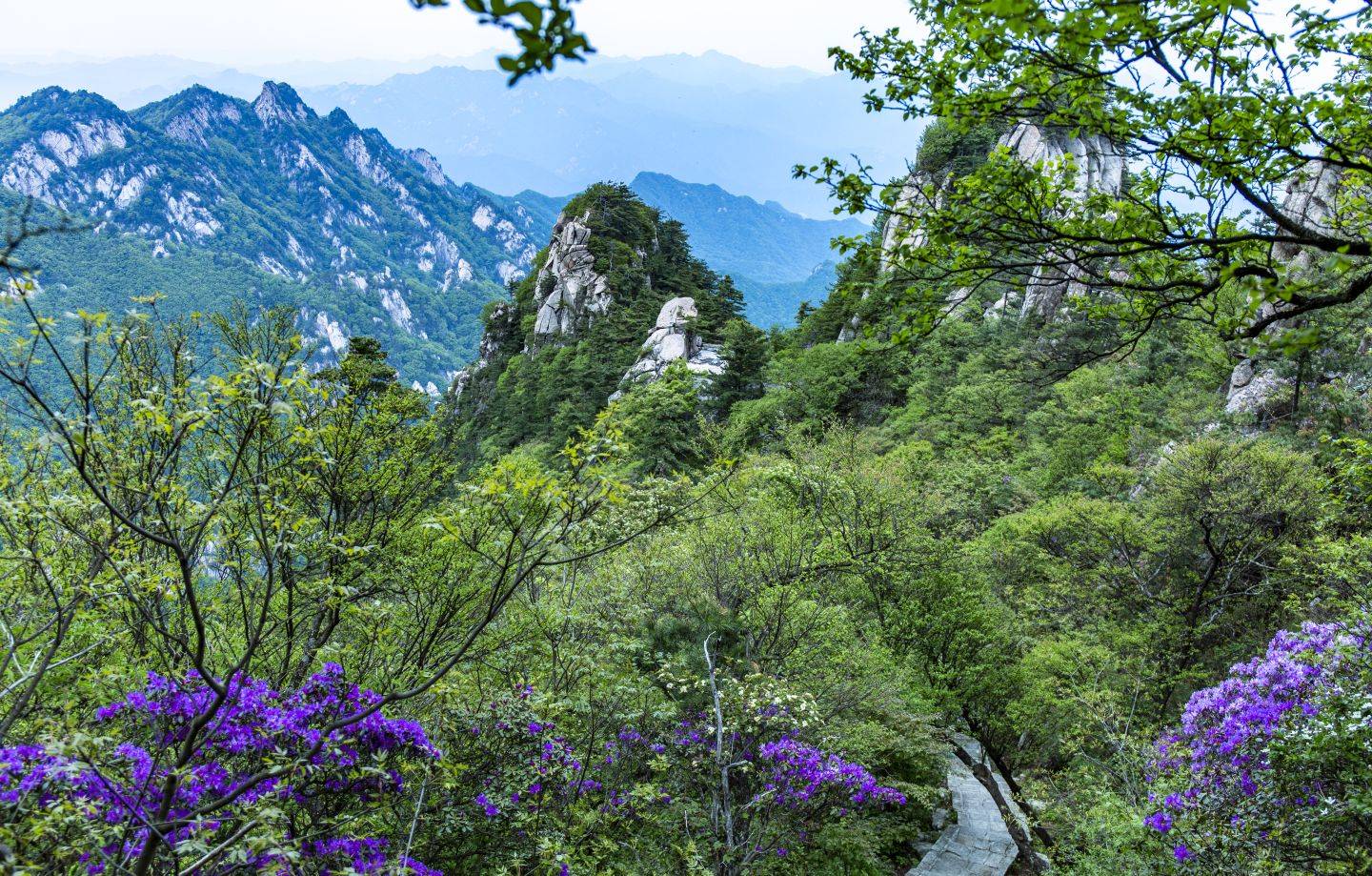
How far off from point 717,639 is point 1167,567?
9.79 metres

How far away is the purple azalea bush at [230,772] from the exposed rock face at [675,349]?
3195cm

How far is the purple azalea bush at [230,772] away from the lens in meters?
2.80

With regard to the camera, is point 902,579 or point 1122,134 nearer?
point 1122,134

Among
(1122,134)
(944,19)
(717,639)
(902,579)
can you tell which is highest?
(944,19)

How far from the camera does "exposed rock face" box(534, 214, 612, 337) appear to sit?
165 feet

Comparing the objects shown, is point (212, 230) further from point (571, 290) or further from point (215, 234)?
point (571, 290)

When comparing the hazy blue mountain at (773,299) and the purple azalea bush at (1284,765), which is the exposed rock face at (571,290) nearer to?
the purple azalea bush at (1284,765)

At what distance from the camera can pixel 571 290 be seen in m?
51.3

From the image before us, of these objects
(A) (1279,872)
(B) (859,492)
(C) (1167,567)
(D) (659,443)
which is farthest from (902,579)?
(D) (659,443)

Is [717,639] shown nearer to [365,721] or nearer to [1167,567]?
[365,721]

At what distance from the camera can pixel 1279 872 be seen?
187 inches

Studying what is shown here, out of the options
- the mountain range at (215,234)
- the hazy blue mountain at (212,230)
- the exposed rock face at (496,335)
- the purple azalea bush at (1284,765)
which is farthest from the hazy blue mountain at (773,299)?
the purple azalea bush at (1284,765)

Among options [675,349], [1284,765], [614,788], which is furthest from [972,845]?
[675,349]

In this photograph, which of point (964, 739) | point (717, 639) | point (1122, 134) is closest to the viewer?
point (1122, 134)
